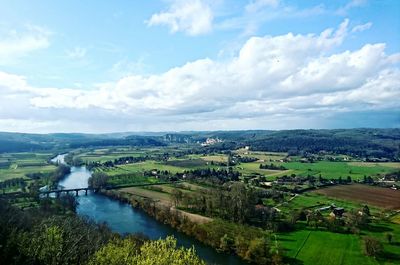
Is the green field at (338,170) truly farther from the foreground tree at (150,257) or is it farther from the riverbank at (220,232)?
the foreground tree at (150,257)

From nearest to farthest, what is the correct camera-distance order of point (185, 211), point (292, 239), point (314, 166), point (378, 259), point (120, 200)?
point (378, 259)
point (292, 239)
point (185, 211)
point (120, 200)
point (314, 166)

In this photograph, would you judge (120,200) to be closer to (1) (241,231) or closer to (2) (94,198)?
(2) (94,198)

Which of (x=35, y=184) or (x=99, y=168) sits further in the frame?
(x=99, y=168)

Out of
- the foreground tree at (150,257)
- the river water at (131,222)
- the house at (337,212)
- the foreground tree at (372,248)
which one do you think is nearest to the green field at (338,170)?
the house at (337,212)

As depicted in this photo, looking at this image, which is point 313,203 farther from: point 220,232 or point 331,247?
point 220,232

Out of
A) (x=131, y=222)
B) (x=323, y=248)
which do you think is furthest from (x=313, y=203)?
(x=131, y=222)

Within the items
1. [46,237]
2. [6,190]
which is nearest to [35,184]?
[6,190]

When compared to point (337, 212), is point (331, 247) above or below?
below

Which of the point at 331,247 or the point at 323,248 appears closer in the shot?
the point at 323,248
